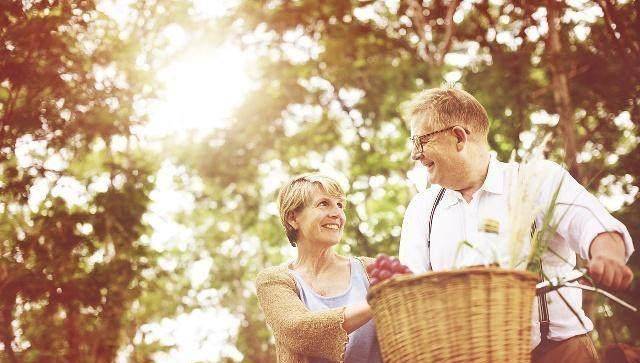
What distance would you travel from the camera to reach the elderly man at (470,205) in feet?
7.93

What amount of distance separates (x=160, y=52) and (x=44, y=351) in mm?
3795

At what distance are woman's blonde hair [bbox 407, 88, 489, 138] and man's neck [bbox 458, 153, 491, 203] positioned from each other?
13cm

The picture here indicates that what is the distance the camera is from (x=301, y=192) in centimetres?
356

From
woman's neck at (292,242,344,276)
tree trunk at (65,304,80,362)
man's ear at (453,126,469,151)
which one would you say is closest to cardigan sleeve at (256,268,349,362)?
woman's neck at (292,242,344,276)

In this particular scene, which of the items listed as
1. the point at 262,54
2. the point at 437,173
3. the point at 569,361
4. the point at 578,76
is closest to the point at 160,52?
the point at 262,54

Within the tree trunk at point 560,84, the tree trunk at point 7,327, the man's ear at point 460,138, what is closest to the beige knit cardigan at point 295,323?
the man's ear at point 460,138

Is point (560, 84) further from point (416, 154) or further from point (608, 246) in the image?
point (608, 246)

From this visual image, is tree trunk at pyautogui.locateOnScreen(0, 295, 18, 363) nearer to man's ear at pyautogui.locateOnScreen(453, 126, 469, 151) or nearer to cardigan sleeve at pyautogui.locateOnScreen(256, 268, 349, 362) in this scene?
cardigan sleeve at pyautogui.locateOnScreen(256, 268, 349, 362)

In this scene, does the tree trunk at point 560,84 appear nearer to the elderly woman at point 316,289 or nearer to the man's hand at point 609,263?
the elderly woman at point 316,289

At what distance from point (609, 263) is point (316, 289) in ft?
4.93

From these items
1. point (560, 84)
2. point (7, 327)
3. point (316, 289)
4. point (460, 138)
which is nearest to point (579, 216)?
point (460, 138)

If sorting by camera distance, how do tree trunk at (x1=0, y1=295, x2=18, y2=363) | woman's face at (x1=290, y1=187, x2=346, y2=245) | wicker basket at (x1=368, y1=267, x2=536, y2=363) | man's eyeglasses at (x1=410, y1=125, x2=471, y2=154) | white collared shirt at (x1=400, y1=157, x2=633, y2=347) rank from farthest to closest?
tree trunk at (x1=0, y1=295, x2=18, y2=363), woman's face at (x1=290, y1=187, x2=346, y2=245), man's eyeglasses at (x1=410, y1=125, x2=471, y2=154), white collared shirt at (x1=400, y1=157, x2=633, y2=347), wicker basket at (x1=368, y1=267, x2=536, y2=363)

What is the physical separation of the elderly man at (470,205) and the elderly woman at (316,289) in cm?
39

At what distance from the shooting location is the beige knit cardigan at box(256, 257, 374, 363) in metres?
2.60
